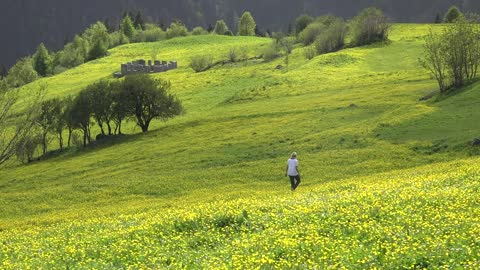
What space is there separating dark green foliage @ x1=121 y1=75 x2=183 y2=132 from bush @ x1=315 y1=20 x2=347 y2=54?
197 feet

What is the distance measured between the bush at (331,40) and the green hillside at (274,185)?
24.4 meters

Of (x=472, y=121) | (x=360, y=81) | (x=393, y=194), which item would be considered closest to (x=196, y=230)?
(x=393, y=194)

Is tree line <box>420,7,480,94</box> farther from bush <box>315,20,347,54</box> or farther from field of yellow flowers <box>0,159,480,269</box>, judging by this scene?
bush <box>315,20,347,54</box>

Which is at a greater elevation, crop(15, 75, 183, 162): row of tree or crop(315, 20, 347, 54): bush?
crop(315, 20, 347, 54): bush

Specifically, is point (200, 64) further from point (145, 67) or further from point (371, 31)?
point (371, 31)

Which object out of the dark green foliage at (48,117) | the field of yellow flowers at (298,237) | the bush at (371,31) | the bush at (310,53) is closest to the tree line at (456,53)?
the field of yellow flowers at (298,237)

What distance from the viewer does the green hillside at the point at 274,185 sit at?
16203mm

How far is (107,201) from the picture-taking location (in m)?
39.3

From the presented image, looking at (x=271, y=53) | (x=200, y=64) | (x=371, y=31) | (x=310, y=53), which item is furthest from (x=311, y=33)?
(x=200, y=64)

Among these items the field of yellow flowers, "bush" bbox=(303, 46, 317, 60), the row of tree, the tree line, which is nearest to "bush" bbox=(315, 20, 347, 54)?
"bush" bbox=(303, 46, 317, 60)

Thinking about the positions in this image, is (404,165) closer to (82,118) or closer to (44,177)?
(44,177)

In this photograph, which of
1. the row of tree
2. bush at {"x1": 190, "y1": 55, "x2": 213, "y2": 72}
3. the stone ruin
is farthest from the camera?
the stone ruin

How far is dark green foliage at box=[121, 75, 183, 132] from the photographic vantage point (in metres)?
79.9

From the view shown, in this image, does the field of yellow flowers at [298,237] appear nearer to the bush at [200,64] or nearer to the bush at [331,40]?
the bush at [331,40]
